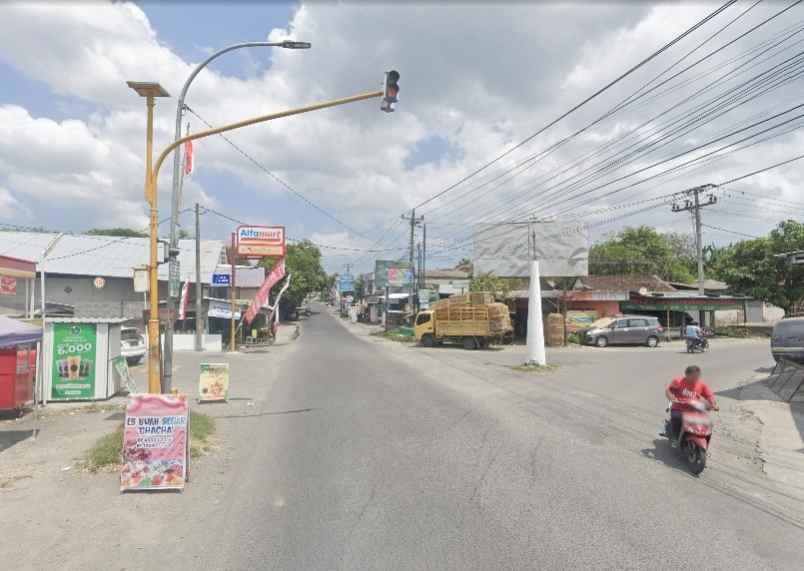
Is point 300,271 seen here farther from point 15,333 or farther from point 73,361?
point 15,333

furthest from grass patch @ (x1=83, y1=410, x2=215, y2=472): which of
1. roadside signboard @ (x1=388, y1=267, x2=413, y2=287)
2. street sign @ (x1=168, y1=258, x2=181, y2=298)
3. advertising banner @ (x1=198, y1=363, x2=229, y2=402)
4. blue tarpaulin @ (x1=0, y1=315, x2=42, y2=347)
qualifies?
roadside signboard @ (x1=388, y1=267, x2=413, y2=287)

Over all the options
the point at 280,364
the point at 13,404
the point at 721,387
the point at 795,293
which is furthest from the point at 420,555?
the point at 795,293

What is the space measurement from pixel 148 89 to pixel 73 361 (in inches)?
262

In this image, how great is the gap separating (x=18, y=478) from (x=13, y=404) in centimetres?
430

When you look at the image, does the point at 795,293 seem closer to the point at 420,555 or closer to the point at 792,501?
the point at 792,501

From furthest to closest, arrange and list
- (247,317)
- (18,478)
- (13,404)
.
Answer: (247,317), (13,404), (18,478)

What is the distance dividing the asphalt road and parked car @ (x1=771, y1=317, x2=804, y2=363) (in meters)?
5.24

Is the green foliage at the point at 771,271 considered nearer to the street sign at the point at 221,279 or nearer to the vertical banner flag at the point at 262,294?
the vertical banner flag at the point at 262,294

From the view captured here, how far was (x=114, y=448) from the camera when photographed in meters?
7.99

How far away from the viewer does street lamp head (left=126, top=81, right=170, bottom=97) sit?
9.45m

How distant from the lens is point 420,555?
4648mm

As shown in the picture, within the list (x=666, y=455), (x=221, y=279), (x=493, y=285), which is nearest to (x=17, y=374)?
(x=666, y=455)

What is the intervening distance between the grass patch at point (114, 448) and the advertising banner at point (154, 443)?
3.60ft

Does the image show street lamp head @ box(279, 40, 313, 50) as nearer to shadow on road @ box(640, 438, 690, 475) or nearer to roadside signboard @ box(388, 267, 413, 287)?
shadow on road @ box(640, 438, 690, 475)
